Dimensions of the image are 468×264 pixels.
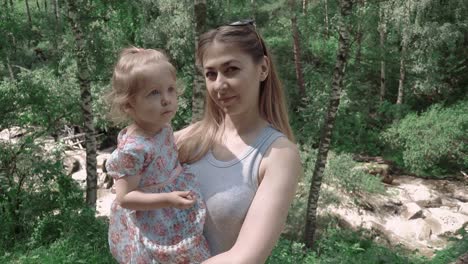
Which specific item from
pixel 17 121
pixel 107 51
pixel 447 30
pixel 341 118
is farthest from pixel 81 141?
pixel 447 30

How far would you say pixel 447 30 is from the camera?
52.6ft

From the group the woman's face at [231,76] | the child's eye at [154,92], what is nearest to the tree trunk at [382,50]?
the woman's face at [231,76]

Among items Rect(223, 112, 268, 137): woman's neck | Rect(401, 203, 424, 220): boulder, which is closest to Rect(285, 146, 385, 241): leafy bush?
Rect(401, 203, 424, 220): boulder

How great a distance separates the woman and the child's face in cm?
16

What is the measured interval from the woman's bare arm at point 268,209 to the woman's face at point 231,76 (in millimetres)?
227

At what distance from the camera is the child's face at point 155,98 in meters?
1.62

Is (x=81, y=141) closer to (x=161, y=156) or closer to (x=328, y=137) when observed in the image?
(x=328, y=137)

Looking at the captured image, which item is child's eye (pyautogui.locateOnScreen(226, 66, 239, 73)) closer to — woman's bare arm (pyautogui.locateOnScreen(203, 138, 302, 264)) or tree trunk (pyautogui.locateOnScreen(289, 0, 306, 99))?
woman's bare arm (pyautogui.locateOnScreen(203, 138, 302, 264))

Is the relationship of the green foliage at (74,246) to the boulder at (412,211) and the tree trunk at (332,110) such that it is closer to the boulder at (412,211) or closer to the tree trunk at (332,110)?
the tree trunk at (332,110)

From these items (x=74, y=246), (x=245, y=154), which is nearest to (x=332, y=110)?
(x=74, y=246)

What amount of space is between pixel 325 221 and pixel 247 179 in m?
10.9

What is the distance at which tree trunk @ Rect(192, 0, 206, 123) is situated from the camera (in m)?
6.68

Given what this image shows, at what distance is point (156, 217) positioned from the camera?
63.1 inches

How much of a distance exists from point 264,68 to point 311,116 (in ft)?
48.3
